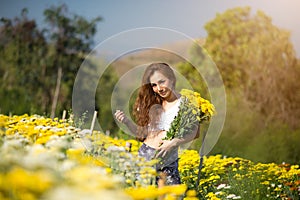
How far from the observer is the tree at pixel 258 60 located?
9836 mm

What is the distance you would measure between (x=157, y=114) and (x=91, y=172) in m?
1.75

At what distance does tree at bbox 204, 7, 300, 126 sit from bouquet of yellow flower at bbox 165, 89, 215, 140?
6.45 metres

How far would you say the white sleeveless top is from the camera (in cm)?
291

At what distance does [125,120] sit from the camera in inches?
115

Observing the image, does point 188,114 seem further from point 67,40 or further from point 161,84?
point 67,40

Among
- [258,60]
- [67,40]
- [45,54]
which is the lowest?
[258,60]

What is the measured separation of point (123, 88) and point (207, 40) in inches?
381

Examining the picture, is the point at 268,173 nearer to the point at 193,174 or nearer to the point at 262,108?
the point at 193,174

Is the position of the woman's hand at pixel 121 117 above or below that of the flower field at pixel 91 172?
above

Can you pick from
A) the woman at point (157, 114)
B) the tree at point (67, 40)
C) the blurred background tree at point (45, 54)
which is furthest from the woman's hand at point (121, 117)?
the tree at point (67, 40)

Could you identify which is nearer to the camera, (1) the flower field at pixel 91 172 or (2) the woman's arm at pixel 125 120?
(1) the flower field at pixel 91 172

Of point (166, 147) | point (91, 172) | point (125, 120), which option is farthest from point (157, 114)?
point (91, 172)

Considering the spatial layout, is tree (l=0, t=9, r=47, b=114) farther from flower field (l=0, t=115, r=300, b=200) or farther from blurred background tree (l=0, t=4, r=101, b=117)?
flower field (l=0, t=115, r=300, b=200)

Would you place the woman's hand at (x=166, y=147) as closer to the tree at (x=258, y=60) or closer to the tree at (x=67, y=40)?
the tree at (x=258, y=60)
